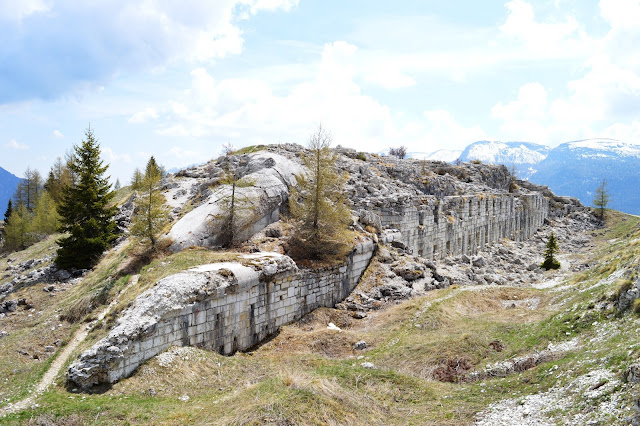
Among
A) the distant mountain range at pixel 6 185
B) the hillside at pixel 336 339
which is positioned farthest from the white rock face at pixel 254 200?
the distant mountain range at pixel 6 185

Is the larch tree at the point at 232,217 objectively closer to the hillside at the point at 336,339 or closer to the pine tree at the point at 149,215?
the hillside at the point at 336,339

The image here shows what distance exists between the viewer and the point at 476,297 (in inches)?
827

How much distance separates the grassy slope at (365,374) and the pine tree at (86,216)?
9780 millimetres

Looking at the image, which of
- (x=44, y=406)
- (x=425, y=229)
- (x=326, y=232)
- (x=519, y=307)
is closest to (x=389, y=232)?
(x=425, y=229)

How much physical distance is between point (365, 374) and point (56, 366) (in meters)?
8.79

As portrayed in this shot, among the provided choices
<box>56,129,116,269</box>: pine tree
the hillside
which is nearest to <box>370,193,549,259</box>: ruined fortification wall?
the hillside

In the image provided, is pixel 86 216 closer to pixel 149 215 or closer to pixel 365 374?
pixel 149 215

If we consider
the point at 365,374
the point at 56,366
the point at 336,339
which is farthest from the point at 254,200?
the point at 365,374

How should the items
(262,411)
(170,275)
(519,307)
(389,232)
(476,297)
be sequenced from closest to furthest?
(262,411) < (170,275) < (519,307) < (476,297) < (389,232)

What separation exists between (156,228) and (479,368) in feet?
46.5

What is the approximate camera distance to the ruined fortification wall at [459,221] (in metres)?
28.5

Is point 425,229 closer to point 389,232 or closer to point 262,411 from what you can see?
point 389,232

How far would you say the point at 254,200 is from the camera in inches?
873

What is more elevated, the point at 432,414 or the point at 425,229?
the point at 425,229
